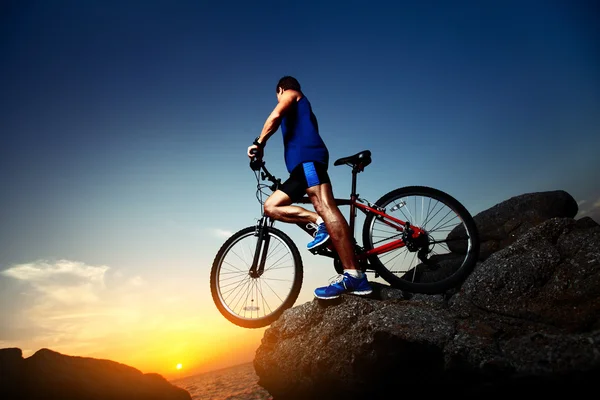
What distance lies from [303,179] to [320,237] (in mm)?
822

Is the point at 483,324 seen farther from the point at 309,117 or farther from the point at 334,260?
the point at 309,117

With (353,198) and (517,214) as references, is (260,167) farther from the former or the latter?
(517,214)

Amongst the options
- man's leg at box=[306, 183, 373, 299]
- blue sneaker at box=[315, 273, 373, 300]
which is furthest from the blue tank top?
blue sneaker at box=[315, 273, 373, 300]

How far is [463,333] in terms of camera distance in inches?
109

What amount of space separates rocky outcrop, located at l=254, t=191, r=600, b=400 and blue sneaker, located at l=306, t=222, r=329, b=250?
2.59 ft

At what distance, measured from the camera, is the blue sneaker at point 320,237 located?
3.78 m

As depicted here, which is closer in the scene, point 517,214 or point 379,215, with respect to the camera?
point 379,215

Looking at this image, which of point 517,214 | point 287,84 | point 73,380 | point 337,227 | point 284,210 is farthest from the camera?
point 517,214

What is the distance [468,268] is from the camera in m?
3.91

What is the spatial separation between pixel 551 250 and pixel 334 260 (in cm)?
255

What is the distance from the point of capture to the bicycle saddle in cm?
423

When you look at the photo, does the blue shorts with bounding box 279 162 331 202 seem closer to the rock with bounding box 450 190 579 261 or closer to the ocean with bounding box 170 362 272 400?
the ocean with bounding box 170 362 272 400

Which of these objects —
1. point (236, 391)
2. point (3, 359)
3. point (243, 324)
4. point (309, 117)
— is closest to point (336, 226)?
point (309, 117)

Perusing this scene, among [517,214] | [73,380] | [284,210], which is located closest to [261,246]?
[284,210]
